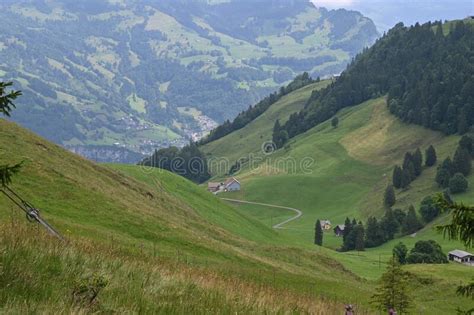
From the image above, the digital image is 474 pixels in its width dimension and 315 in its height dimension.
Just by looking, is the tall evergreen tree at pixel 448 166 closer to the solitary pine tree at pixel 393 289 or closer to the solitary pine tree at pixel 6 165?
the solitary pine tree at pixel 393 289

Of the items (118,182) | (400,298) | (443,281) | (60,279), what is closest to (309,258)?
(443,281)

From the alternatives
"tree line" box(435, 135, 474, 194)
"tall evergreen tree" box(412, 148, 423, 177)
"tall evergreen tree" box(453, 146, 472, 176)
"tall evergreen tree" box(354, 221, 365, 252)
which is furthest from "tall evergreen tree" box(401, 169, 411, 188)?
"tall evergreen tree" box(354, 221, 365, 252)

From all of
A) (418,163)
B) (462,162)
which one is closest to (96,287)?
(462,162)

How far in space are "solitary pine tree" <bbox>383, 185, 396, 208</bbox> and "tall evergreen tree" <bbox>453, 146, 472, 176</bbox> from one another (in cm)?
1999

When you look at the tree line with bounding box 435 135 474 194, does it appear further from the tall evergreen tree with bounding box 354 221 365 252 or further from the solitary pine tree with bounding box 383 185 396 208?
the tall evergreen tree with bounding box 354 221 365 252

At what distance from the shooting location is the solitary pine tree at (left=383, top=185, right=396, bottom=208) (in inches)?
6988

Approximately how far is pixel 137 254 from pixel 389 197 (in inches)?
6626

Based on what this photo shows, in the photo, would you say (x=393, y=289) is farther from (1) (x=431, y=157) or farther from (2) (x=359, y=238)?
(1) (x=431, y=157)

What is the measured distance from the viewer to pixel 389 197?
7028 inches

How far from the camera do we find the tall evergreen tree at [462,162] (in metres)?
176

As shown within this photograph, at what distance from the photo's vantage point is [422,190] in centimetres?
17925

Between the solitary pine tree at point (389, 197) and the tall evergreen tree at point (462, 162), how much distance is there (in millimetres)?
19991

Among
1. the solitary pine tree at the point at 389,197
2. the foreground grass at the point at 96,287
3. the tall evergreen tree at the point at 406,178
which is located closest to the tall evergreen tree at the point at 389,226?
the solitary pine tree at the point at 389,197

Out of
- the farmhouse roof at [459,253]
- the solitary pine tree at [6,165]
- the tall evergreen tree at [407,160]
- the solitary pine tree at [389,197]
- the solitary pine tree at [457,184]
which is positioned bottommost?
the solitary pine tree at [6,165]
